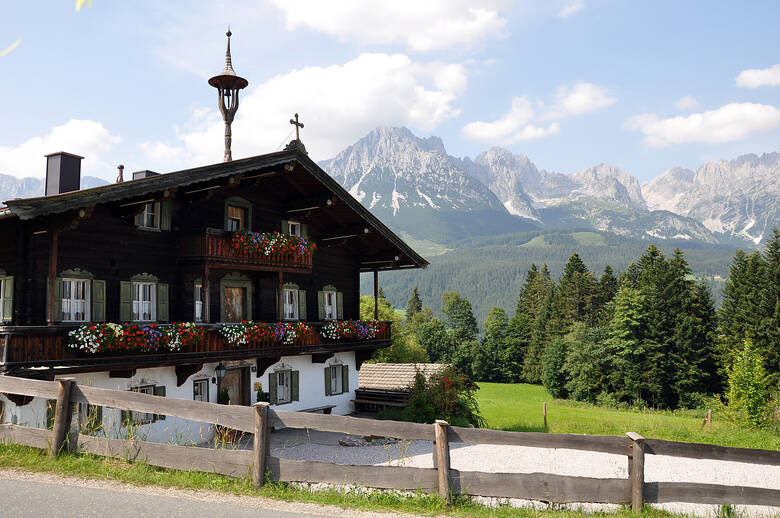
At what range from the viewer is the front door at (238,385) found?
22.9m

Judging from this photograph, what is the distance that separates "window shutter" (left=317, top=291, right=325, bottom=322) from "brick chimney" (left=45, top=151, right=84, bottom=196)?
33.9 ft

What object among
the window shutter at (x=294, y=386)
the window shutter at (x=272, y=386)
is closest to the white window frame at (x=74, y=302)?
the window shutter at (x=272, y=386)

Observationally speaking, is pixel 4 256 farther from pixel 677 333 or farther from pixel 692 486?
pixel 677 333

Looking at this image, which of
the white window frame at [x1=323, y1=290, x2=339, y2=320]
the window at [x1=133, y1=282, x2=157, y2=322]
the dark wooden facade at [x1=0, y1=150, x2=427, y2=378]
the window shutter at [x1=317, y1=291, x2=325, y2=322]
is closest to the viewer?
the dark wooden facade at [x1=0, y1=150, x2=427, y2=378]

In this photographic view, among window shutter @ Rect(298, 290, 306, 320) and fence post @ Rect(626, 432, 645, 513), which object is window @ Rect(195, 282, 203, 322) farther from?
fence post @ Rect(626, 432, 645, 513)

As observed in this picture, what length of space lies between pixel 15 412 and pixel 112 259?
5136 millimetres

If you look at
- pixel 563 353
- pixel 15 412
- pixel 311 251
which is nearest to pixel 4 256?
pixel 15 412

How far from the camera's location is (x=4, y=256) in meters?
17.8

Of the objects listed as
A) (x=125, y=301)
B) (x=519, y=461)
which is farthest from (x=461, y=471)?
(x=125, y=301)

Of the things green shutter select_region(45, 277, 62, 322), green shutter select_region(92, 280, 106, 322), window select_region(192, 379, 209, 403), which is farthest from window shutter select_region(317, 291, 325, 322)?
green shutter select_region(45, 277, 62, 322)

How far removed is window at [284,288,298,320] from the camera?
25.6 m

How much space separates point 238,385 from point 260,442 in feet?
48.5

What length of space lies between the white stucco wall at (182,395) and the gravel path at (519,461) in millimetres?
2393

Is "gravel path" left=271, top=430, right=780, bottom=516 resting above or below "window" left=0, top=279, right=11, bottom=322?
below
